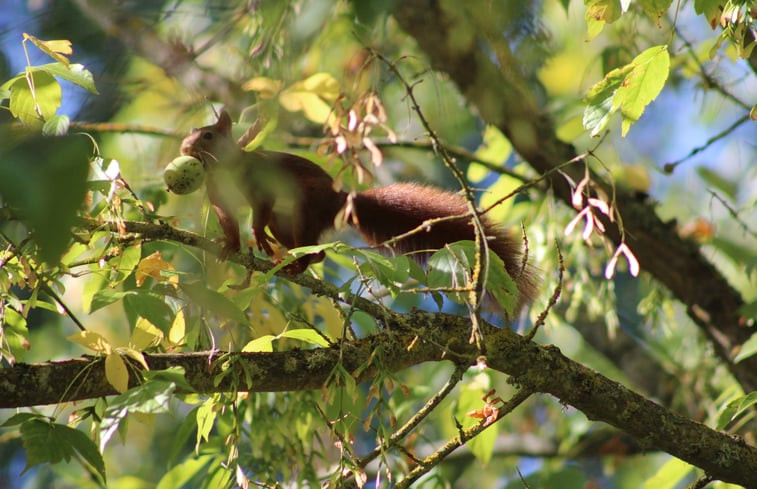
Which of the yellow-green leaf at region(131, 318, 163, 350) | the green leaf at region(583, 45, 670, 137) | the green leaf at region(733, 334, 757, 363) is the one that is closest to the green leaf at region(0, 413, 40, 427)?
the yellow-green leaf at region(131, 318, 163, 350)

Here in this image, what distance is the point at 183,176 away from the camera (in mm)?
1390

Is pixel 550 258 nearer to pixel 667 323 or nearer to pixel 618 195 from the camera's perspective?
pixel 618 195

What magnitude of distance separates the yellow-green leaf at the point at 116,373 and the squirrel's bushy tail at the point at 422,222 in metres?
0.68

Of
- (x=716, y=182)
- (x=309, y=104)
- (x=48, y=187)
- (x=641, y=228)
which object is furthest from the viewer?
(x=716, y=182)

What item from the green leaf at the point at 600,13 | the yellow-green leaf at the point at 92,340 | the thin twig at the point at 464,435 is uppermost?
the green leaf at the point at 600,13

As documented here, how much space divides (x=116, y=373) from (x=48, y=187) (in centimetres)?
77

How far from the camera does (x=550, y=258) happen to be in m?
2.36

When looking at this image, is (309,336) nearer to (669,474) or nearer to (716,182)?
(669,474)

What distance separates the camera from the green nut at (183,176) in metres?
1.39

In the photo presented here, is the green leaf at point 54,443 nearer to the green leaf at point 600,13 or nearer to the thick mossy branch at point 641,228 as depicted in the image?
the green leaf at point 600,13

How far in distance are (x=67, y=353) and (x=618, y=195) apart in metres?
2.03

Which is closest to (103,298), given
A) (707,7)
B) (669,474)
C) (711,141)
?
(707,7)

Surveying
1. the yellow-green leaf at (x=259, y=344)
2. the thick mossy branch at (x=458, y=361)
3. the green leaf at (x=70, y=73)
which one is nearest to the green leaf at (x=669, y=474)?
the thick mossy branch at (x=458, y=361)

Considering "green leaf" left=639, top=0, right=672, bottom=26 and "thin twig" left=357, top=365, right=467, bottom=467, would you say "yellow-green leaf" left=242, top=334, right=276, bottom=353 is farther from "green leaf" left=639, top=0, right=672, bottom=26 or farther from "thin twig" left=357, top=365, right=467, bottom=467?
"green leaf" left=639, top=0, right=672, bottom=26
